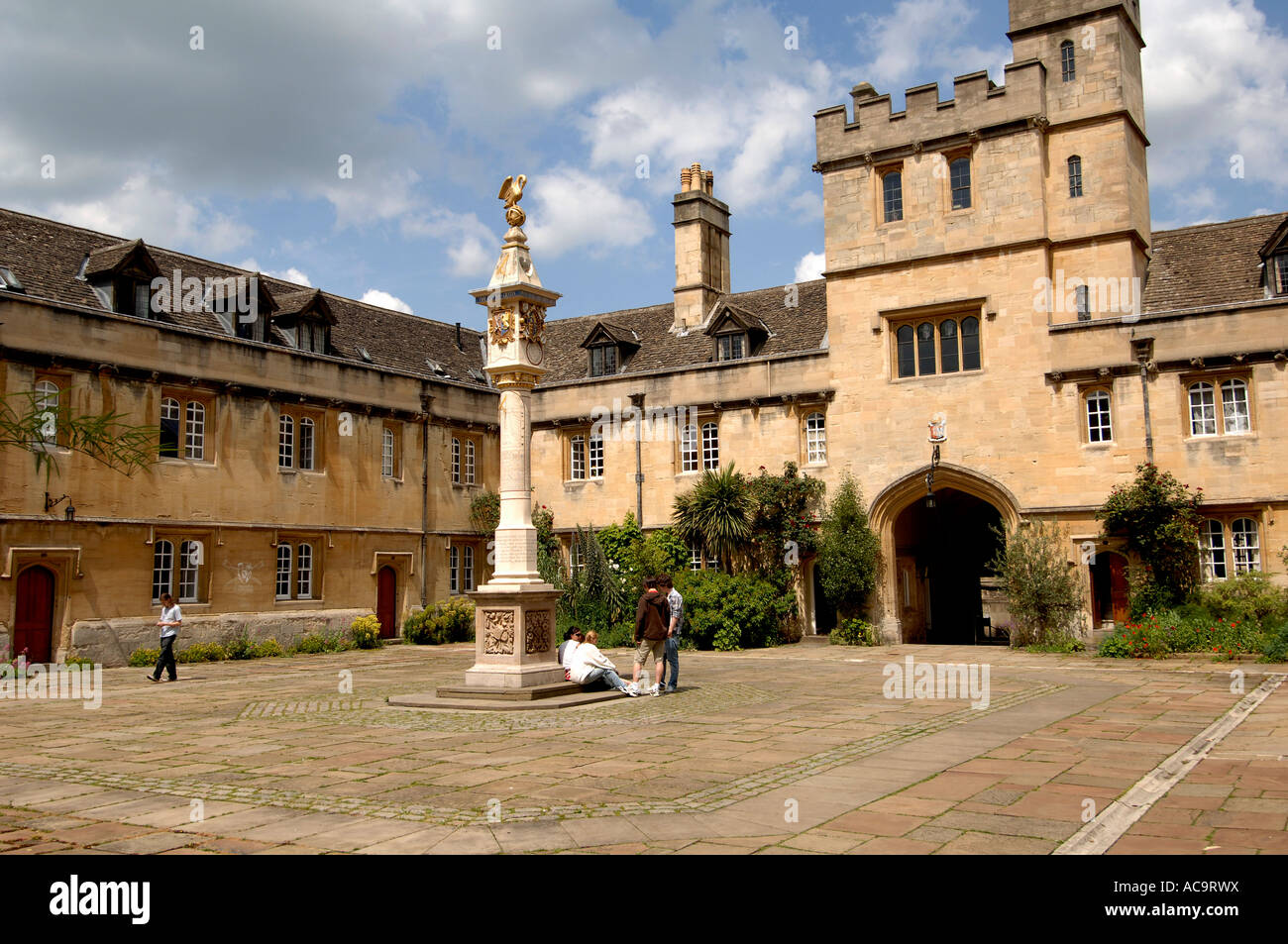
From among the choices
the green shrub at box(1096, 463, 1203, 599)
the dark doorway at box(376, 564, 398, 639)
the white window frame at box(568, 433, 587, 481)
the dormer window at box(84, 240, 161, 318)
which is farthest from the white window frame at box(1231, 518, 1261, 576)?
the dormer window at box(84, 240, 161, 318)

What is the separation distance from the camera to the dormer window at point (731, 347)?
1174 inches

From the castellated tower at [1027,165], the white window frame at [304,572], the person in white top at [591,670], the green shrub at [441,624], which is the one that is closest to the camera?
the person in white top at [591,670]

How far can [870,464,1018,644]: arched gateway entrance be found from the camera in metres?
26.2

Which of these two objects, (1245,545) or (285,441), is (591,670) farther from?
(1245,545)

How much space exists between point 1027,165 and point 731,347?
9.13 m

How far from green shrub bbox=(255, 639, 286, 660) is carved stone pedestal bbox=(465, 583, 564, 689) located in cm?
1267

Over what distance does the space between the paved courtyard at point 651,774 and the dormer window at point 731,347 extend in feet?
50.9

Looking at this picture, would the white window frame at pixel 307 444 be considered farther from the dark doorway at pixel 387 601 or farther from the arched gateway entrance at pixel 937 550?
the arched gateway entrance at pixel 937 550

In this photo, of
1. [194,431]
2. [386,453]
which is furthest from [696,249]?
[194,431]

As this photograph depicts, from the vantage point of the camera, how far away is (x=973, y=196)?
1030 inches

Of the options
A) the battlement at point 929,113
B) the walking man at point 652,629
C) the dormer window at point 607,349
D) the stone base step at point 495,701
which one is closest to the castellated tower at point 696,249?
the dormer window at point 607,349

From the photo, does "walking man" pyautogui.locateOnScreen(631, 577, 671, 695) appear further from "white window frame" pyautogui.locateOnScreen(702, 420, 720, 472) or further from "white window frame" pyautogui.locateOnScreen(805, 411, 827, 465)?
"white window frame" pyautogui.locateOnScreen(702, 420, 720, 472)
